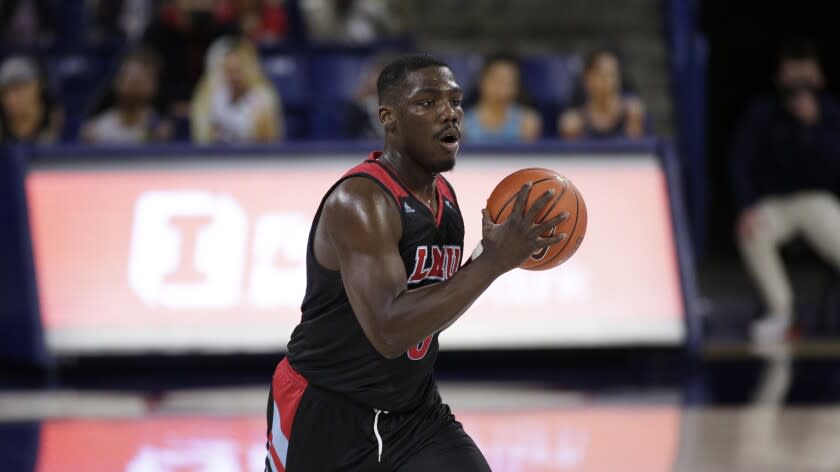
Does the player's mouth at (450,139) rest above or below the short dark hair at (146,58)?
above

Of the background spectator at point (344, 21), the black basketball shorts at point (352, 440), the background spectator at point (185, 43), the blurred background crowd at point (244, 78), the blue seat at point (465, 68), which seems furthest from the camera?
the background spectator at point (344, 21)

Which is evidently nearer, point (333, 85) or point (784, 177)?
point (784, 177)

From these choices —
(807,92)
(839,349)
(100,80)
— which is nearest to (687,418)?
(839,349)

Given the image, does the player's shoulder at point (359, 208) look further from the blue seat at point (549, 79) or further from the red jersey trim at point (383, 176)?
the blue seat at point (549, 79)

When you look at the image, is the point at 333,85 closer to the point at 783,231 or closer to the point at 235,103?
the point at 235,103

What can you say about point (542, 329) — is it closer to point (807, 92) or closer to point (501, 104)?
point (501, 104)

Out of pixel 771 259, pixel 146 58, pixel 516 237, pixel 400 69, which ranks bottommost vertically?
pixel 771 259

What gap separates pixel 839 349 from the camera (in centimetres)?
930

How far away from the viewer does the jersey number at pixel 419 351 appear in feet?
12.1

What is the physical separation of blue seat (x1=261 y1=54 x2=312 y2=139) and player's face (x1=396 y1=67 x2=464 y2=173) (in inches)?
274

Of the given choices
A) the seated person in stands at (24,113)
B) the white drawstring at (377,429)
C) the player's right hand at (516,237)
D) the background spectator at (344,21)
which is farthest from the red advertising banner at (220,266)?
the player's right hand at (516,237)

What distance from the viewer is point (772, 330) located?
9.54 m

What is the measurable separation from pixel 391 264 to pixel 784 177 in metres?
6.82

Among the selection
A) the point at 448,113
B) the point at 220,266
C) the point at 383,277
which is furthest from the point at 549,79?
the point at 383,277
